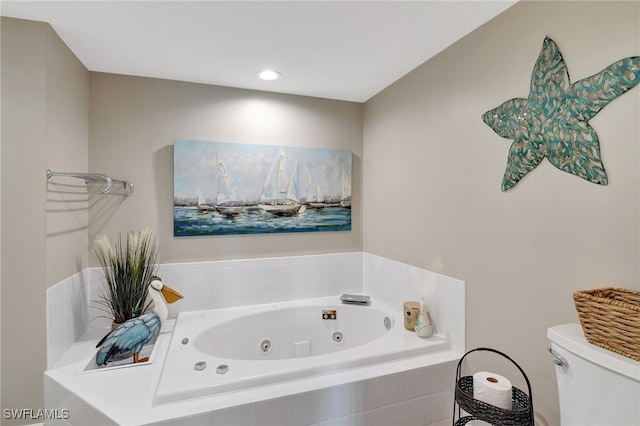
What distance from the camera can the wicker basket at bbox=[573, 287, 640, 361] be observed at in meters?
0.89

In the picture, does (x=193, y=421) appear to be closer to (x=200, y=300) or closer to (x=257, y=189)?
(x=200, y=300)

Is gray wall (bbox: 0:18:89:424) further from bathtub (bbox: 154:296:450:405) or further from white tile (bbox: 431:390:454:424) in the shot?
white tile (bbox: 431:390:454:424)

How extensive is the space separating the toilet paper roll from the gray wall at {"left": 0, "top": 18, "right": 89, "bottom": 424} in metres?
2.12

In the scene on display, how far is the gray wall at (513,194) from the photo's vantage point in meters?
1.12

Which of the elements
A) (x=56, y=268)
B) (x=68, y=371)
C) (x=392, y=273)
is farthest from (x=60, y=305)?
(x=392, y=273)

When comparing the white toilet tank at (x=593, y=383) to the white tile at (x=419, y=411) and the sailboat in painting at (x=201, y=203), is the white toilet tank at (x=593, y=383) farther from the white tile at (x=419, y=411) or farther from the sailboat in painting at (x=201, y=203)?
the sailboat in painting at (x=201, y=203)

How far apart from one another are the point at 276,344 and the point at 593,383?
76.3 inches

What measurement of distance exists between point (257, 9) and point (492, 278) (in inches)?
71.1

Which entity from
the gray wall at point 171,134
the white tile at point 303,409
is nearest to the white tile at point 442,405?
the white tile at point 303,409

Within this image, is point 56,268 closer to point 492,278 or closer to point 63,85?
point 63,85

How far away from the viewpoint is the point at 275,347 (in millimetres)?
2406

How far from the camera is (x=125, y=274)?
202 cm

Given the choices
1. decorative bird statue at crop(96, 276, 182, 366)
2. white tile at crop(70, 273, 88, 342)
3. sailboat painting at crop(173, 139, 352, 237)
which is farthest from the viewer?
sailboat painting at crop(173, 139, 352, 237)

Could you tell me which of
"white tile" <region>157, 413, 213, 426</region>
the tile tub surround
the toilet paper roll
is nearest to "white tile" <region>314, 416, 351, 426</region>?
the tile tub surround
